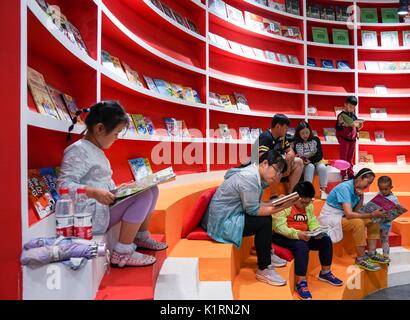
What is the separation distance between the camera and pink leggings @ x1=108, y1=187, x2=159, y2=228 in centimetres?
163

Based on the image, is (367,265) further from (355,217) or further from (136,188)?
(136,188)

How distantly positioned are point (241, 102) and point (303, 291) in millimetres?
2822

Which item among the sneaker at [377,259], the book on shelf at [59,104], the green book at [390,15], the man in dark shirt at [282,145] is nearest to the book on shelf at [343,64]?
the green book at [390,15]

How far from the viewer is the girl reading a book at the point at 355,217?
132 inches

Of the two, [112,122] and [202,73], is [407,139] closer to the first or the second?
[202,73]

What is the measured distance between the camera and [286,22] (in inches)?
215

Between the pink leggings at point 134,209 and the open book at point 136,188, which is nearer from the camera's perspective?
the open book at point 136,188

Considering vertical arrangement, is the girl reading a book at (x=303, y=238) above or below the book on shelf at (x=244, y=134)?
below

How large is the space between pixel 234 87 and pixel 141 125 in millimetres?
2138

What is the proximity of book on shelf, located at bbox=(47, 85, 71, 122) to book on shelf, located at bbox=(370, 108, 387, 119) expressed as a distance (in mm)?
5165

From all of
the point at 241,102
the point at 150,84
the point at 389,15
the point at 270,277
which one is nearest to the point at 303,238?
the point at 270,277

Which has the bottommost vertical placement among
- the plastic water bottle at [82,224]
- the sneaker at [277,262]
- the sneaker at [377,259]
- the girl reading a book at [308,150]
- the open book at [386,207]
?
the sneaker at [377,259]

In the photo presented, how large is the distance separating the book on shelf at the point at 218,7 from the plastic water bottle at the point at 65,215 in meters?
3.54

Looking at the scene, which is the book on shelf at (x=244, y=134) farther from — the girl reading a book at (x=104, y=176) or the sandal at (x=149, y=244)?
the girl reading a book at (x=104, y=176)
